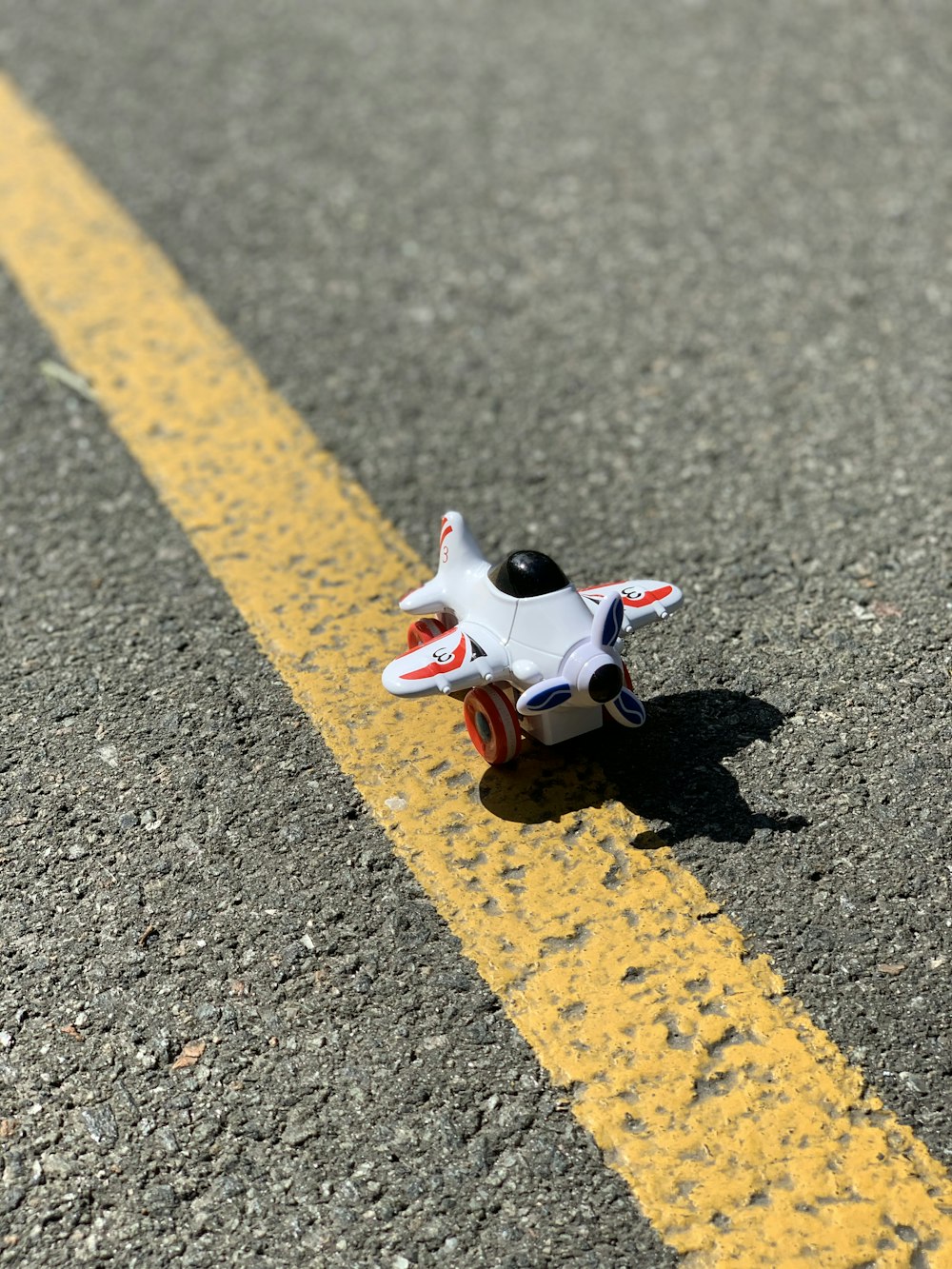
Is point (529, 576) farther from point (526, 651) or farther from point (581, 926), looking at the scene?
point (581, 926)

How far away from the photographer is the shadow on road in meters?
2.05

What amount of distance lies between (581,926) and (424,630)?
60 centimetres

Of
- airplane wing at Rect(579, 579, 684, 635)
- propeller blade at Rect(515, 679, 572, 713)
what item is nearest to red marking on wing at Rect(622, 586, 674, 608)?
airplane wing at Rect(579, 579, 684, 635)

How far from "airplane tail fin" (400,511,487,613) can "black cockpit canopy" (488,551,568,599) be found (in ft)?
0.44

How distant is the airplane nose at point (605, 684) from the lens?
77.4 inches

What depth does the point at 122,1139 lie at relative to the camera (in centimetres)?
168

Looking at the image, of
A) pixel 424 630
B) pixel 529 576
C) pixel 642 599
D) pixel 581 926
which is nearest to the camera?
pixel 581 926

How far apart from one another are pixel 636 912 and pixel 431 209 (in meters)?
2.58

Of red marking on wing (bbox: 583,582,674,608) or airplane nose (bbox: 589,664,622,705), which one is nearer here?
airplane nose (bbox: 589,664,622,705)

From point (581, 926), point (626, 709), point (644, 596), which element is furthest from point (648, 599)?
point (581, 926)

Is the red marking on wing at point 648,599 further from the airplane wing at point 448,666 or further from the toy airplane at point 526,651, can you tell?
the airplane wing at point 448,666

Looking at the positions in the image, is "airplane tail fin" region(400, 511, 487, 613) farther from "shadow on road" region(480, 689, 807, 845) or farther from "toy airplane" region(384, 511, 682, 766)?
"shadow on road" region(480, 689, 807, 845)

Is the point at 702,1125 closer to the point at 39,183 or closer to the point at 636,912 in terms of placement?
the point at 636,912

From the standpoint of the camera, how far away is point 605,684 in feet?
6.50
